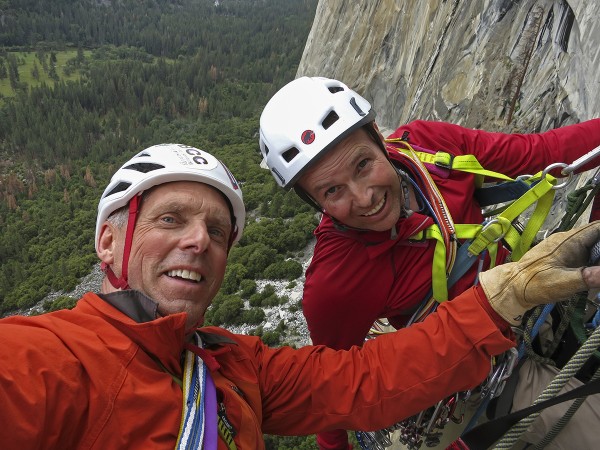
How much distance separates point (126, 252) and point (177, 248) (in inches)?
10.2

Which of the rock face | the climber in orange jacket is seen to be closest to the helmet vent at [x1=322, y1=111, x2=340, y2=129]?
the climber in orange jacket

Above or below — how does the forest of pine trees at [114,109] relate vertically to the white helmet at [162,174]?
below

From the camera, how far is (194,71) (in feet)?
339

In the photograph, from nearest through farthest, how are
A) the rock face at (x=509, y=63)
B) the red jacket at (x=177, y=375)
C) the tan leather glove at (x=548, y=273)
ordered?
the red jacket at (x=177, y=375)
the tan leather glove at (x=548, y=273)
the rock face at (x=509, y=63)

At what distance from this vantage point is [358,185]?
8.86 ft

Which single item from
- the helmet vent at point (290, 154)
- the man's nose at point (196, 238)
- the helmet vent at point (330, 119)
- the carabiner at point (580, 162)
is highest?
the carabiner at point (580, 162)

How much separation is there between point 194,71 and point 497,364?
109653 mm

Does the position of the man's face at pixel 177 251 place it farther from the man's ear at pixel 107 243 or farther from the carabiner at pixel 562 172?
the carabiner at pixel 562 172

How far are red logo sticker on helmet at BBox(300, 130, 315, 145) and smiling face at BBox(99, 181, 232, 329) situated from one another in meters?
0.69

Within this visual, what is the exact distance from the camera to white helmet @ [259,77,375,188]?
9.10 ft

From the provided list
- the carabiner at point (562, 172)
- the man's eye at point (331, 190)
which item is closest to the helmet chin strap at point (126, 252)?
the man's eye at point (331, 190)

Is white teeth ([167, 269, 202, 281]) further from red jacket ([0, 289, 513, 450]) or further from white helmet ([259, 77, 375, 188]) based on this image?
white helmet ([259, 77, 375, 188])

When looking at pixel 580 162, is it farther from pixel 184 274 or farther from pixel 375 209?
pixel 184 274

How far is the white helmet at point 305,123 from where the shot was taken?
109 inches
